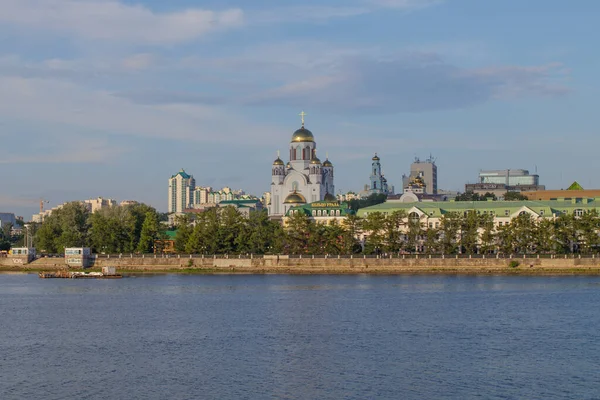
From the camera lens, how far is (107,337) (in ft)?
172

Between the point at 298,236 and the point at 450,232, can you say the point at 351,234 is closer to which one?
the point at 298,236

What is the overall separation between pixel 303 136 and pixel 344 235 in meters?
60.0

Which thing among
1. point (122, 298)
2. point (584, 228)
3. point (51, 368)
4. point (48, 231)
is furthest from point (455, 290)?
point (48, 231)

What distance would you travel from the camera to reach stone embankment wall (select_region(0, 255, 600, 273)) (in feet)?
332

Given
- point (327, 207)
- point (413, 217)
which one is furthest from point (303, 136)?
point (413, 217)

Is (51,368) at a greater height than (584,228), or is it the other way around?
(584,228)

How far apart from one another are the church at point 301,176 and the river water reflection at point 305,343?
89281 millimetres

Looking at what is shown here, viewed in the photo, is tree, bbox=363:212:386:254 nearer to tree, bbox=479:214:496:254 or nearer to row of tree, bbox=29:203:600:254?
row of tree, bbox=29:203:600:254

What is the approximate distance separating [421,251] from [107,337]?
70580 millimetres

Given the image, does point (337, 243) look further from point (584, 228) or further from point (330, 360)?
point (330, 360)

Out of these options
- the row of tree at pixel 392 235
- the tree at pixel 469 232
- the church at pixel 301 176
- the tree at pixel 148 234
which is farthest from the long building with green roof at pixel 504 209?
the church at pixel 301 176

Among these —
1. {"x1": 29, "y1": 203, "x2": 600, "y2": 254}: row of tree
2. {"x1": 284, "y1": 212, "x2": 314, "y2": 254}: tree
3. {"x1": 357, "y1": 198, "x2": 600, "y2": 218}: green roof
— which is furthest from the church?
{"x1": 284, "y1": 212, "x2": 314, "y2": 254}: tree

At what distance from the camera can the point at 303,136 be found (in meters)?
174

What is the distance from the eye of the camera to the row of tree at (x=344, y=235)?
108 m
